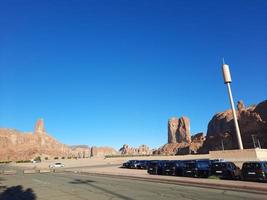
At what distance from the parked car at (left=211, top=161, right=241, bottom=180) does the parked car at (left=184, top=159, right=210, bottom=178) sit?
104cm

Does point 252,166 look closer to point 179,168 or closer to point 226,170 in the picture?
point 226,170

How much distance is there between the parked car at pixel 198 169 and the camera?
→ 96.8ft

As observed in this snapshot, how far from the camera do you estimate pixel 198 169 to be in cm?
3003

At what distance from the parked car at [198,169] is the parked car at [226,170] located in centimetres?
104

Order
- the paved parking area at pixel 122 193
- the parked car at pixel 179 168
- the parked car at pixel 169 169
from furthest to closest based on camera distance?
the parked car at pixel 169 169
the parked car at pixel 179 168
the paved parking area at pixel 122 193

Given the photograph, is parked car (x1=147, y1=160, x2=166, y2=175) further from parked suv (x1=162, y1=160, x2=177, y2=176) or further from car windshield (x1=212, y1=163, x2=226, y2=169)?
car windshield (x1=212, y1=163, x2=226, y2=169)

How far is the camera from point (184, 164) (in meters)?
33.2

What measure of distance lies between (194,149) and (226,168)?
157787 mm

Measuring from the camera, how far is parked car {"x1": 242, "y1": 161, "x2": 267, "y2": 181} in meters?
22.8

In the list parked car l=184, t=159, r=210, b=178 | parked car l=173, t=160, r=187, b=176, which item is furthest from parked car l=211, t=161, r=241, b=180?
parked car l=173, t=160, r=187, b=176

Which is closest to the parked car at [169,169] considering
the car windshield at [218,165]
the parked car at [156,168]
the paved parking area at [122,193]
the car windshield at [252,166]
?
the parked car at [156,168]

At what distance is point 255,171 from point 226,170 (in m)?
3.55

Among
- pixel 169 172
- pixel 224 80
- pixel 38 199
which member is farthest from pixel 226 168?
pixel 224 80

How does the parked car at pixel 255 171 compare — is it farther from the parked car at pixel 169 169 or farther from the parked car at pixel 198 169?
the parked car at pixel 169 169
